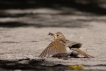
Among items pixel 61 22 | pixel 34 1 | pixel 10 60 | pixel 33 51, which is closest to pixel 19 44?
pixel 33 51

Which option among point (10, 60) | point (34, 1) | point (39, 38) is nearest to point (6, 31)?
point (39, 38)

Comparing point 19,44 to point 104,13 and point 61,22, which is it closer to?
point 61,22

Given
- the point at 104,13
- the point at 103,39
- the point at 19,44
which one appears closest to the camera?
the point at 19,44

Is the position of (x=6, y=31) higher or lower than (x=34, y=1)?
lower

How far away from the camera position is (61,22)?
13055 mm

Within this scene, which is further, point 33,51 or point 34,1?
point 34,1

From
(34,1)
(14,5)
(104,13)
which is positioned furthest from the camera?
(34,1)

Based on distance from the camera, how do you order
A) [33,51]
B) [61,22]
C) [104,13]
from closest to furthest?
[33,51] < [61,22] < [104,13]

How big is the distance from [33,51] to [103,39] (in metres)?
2.27

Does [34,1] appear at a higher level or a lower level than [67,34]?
higher

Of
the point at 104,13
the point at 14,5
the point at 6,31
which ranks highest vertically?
the point at 14,5

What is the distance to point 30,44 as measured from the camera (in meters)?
8.23

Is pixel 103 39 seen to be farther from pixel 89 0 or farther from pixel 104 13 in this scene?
pixel 89 0

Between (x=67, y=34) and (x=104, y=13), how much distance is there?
253 inches
